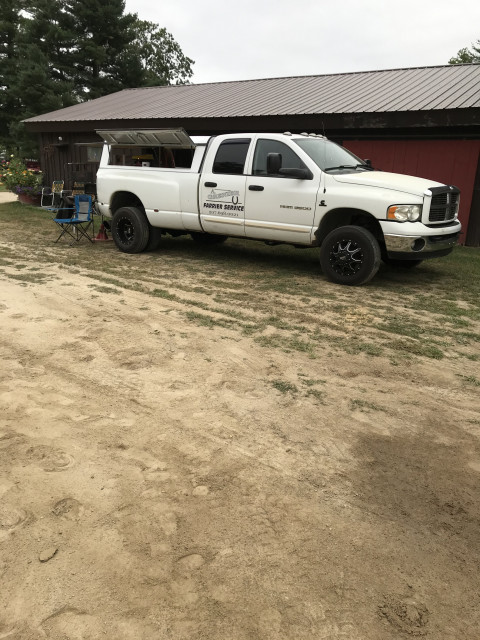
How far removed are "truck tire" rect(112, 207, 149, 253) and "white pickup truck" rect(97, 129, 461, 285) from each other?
0.02 meters

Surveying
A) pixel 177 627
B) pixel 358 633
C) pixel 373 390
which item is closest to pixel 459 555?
pixel 358 633

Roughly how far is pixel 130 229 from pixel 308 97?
7.28m

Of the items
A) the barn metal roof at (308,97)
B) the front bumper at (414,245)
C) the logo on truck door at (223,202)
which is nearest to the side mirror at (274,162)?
the logo on truck door at (223,202)

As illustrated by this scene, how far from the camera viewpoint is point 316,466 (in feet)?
9.43

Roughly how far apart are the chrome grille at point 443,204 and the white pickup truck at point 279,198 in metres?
0.01

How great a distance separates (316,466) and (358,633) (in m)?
1.05

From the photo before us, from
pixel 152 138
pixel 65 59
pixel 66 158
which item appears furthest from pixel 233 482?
pixel 65 59

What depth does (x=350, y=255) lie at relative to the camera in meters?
6.84

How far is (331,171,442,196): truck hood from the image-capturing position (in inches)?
255

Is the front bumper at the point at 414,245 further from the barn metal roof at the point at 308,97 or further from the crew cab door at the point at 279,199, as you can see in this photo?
the barn metal roof at the point at 308,97

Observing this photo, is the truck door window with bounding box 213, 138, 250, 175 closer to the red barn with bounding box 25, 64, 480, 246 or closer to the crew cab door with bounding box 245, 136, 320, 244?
the crew cab door with bounding box 245, 136, 320, 244

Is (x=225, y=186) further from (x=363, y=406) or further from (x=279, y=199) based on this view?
(x=363, y=406)

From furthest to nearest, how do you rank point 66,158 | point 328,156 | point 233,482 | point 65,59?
point 65,59
point 66,158
point 328,156
point 233,482

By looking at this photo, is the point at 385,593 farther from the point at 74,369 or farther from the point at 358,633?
the point at 74,369
